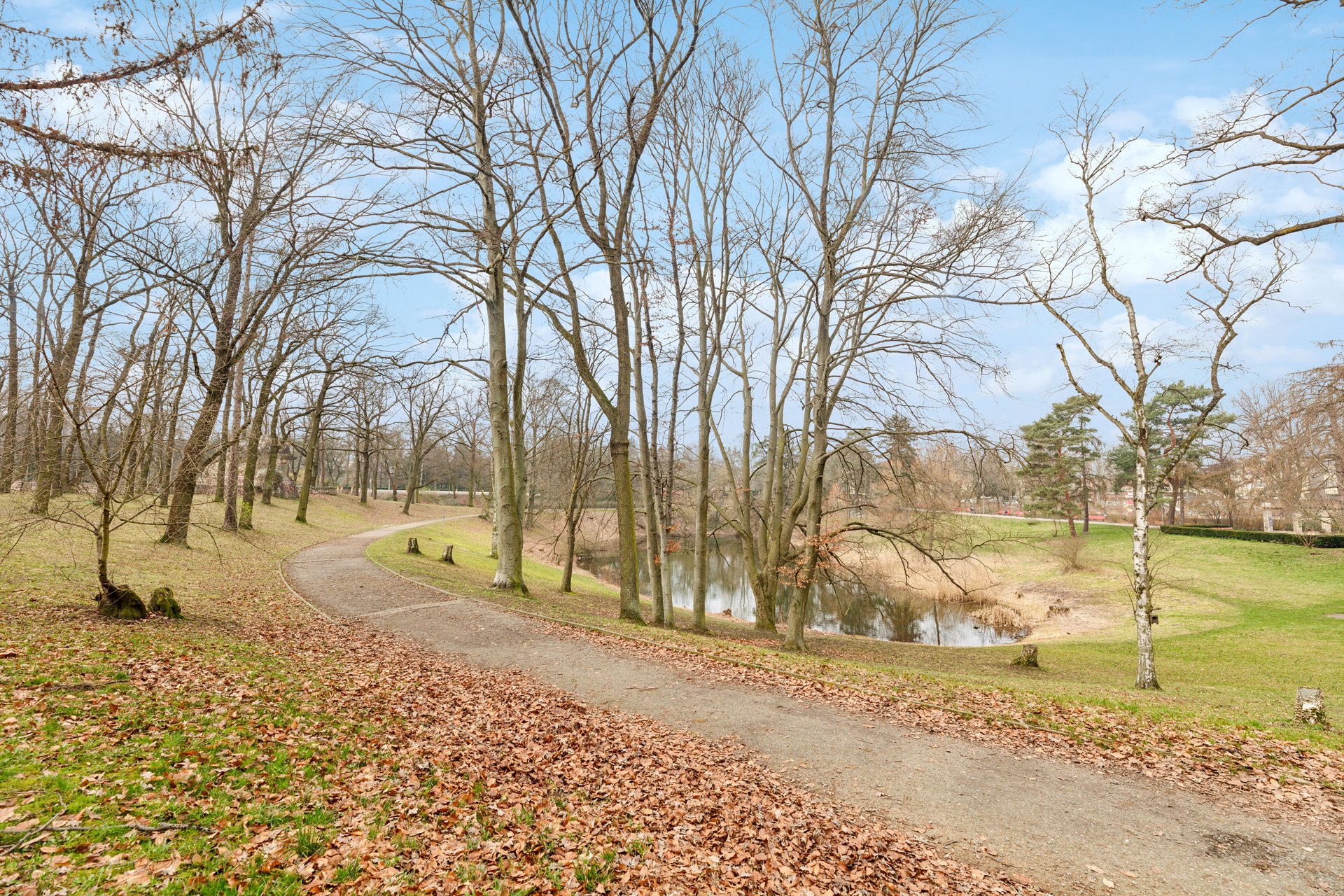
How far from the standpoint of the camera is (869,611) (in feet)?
90.8

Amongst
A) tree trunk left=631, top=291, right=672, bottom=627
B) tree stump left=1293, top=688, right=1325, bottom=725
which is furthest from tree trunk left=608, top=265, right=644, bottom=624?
tree stump left=1293, top=688, right=1325, bottom=725

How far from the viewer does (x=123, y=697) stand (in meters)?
5.57

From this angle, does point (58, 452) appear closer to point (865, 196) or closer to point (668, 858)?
point (668, 858)

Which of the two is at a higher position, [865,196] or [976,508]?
[865,196]

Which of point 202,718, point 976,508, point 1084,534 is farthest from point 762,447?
point 976,508

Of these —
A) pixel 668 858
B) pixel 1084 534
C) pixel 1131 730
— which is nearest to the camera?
pixel 668 858

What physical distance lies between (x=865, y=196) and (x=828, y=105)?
6.90 ft

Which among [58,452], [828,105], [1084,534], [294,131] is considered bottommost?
[1084,534]

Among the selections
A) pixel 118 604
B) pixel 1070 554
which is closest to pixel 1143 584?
pixel 118 604

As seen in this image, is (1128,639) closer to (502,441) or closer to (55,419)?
(502,441)

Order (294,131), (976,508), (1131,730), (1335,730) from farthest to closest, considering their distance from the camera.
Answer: (976,508) → (294,131) → (1335,730) → (1131,730)

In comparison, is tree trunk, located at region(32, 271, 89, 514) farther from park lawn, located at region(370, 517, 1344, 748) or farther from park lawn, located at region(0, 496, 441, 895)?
park lawn, located at region(370, 517, 1344, 748)

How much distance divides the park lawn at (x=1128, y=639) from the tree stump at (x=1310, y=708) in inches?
9.8

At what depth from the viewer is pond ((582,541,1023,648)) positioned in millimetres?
24016
